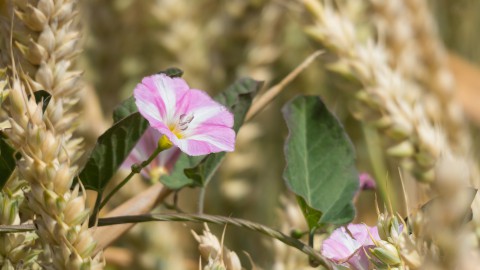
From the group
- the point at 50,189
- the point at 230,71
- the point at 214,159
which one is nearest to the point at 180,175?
the point at 214,159

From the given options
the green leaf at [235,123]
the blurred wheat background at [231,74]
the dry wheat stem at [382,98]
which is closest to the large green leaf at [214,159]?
the green leaf at [235,123]

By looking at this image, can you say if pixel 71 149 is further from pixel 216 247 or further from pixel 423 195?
pixel 423 195

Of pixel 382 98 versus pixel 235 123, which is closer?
pixel 235 123

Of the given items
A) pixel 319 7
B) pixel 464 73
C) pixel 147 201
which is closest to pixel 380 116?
pixel 319 7

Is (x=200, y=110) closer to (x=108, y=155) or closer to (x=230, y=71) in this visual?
(x=108, y=155)

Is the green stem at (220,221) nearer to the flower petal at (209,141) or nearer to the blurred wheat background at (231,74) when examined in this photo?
the flower petal at (209,141)

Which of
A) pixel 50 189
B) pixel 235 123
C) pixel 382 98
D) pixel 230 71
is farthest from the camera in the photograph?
pixel 230 71
